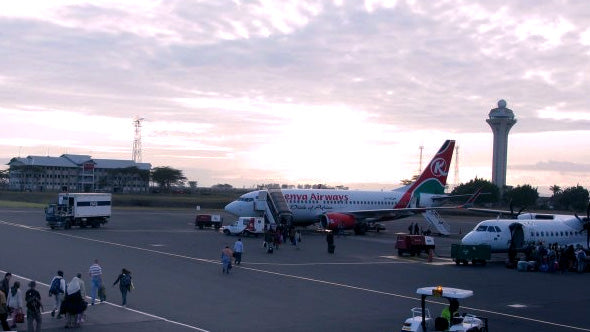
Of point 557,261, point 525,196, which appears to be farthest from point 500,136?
point 557,261

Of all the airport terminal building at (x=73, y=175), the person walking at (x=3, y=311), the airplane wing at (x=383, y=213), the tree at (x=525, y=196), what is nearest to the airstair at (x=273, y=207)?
the airplane wing at (x=383, y=213)

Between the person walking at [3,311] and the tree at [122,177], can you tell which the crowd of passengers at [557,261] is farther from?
the tree at [122,177]

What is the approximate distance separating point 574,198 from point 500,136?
186 ft

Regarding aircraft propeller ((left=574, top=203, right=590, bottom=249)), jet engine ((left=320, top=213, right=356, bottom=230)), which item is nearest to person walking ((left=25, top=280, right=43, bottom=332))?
aircraft propeller ((left=574, top=203, right=590, bottom=249))

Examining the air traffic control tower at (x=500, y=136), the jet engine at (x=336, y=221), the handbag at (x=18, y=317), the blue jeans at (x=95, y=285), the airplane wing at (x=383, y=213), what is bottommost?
the handbag at (x=18, y=317)

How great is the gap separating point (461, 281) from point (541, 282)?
407 centimetres

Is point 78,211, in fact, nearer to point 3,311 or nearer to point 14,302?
point 14,302

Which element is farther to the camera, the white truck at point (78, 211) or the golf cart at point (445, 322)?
the white truck at point (78, 211)

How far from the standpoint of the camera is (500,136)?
509 ft

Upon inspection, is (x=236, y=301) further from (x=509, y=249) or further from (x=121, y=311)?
(x=509, y=249)

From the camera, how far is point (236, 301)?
75.3 feet

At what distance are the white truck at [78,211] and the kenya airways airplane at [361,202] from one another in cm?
1039

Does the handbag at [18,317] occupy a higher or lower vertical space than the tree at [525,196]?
lower

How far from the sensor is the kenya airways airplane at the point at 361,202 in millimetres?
58250
